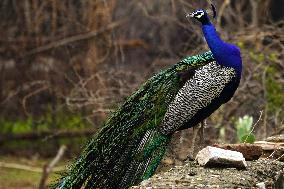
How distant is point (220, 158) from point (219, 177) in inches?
10.3

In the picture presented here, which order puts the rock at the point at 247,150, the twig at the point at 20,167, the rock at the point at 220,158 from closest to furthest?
the rock at the point at 220,158 → the rock at the point at 247,150 → the twig at the point at 20,167

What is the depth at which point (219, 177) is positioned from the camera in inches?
180

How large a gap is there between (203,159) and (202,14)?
4.39 ft

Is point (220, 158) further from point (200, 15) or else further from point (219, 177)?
point (200, 15)

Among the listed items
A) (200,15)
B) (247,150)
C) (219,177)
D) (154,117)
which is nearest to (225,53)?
(200,15)

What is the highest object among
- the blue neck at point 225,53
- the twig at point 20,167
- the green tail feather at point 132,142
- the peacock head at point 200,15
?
the peacock head at point 200,15

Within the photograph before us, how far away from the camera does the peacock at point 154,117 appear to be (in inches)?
215

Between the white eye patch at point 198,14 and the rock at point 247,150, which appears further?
the white eye patch at point 198,14

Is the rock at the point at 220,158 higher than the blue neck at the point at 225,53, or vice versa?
the blue neck at the point at 225,53

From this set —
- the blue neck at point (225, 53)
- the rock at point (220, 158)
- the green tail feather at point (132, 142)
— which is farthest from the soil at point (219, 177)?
the blue neck at point (225, 53)

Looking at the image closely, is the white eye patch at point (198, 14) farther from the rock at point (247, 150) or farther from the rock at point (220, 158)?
the rock at point (220, 158)

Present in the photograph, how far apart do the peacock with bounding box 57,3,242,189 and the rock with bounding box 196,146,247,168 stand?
A: 2.34 feet

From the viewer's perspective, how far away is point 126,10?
13.2m

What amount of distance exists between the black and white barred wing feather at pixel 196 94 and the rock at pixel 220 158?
2.70ft
